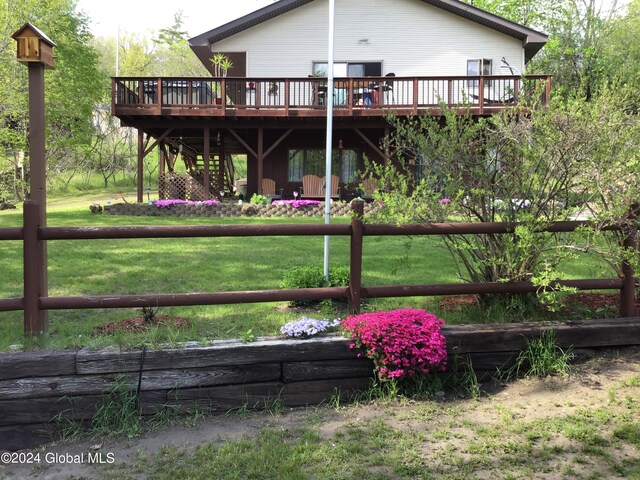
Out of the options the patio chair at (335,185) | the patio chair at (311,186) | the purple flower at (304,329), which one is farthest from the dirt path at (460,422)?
the patio chair at (311,186)

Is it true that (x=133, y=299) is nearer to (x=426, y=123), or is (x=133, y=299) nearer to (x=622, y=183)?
(x=426, y=123)

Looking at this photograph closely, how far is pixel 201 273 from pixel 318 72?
14883mm

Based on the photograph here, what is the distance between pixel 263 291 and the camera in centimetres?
474

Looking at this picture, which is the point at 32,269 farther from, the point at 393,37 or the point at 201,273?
the point at 393,37

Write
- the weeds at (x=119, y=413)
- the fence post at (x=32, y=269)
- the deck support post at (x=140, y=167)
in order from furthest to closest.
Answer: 1. the deck support post at (x=140, y=167)
2. the fence post at (x=32, y=269)
3. the weeds at (x=119, y=413)

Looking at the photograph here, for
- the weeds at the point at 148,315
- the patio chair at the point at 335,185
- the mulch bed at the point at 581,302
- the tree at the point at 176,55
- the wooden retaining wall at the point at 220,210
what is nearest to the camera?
the weeds at the point at 148,315

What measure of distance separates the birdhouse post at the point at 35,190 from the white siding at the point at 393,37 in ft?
55.6

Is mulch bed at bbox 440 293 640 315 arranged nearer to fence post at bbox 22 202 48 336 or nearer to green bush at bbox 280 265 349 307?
green bush at bbox 280 265 349 307

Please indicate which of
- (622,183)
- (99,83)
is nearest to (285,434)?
(622,183)

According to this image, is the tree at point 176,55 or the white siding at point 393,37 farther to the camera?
the tree at point 176,55

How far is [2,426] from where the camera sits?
13.1ft

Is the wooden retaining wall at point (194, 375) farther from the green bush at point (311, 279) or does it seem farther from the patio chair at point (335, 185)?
the patio chair at point (335, 185)

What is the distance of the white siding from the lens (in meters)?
20.8

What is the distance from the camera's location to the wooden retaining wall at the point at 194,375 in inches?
159
